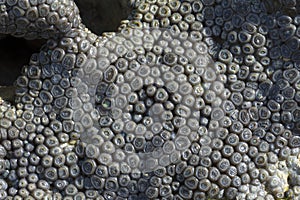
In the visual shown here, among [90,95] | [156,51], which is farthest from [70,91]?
[156,51]

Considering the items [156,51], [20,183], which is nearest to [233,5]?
[156,51]

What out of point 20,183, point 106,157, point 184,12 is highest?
point 184,12

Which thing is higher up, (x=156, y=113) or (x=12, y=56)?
(x=156, y=113)

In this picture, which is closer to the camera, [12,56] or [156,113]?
[156,113]

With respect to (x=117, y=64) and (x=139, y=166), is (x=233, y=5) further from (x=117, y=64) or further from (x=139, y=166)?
(x=139, y=166)

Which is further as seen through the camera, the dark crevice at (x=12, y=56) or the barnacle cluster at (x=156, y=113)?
the dark crevice at (x=12, y=56)

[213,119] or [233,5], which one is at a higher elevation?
[233,5]

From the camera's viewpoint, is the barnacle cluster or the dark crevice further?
the dark crevice
